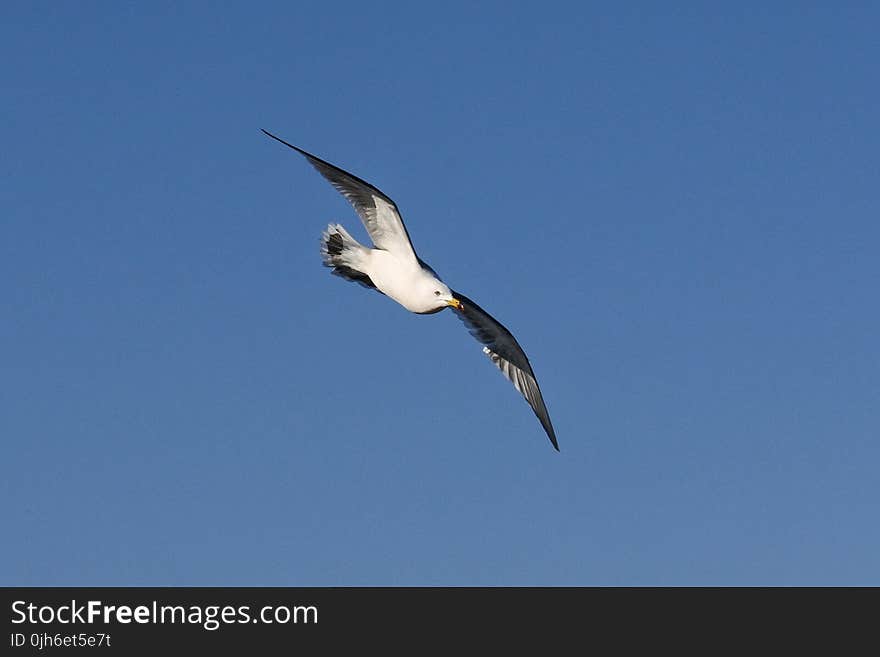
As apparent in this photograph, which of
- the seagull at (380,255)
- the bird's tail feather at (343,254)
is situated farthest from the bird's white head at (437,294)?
the bird's tail feather at (343,254)

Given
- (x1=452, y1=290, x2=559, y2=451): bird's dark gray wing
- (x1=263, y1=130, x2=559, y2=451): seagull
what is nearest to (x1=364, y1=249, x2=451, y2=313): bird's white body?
(x1=263, y1=130, x2=559, y2=451): seagull

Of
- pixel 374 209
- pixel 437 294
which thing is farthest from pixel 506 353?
pixel 374 209

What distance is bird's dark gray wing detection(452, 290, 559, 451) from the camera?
2697cm

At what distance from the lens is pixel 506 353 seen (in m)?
27.9

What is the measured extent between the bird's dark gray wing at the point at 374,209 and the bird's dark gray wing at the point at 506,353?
9.21ft

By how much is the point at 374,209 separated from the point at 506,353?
572cm

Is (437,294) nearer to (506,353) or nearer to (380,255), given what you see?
(380,255)

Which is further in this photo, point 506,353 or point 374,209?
point 506,353

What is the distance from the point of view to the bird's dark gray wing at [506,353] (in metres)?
27.0
